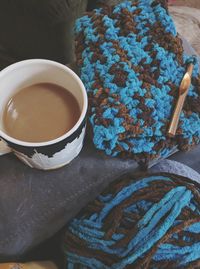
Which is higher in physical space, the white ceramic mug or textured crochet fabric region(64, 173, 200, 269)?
the white ceramic mug

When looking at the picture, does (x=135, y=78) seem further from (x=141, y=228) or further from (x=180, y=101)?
(x=141, y=228)

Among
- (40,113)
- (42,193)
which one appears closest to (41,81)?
(40,113)

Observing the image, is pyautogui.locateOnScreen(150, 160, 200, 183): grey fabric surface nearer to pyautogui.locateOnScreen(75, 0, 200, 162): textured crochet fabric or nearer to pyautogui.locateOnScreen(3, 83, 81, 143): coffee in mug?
pyautogui.locateOnScreen(75, 0, 200, 162): textured crochet fabric

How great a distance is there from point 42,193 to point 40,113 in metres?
0.13

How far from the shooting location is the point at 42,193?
0.53 metres

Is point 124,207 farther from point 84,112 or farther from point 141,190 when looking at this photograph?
point 84,112

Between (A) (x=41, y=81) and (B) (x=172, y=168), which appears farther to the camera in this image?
(B) (x=172, y=168)

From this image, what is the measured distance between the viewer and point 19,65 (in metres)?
0.46

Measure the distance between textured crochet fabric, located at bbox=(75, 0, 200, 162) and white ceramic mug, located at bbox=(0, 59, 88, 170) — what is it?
5cm

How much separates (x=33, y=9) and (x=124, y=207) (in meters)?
0.35

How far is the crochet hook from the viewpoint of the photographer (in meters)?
0.50

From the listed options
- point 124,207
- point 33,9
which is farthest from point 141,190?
point 33,9

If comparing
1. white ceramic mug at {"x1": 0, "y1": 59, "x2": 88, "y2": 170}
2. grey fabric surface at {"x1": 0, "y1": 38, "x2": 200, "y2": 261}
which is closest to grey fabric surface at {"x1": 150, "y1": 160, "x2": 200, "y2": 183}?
grey fabric surface at {"x1": 0, "y1": 38, "x2": 200, "y2": 261}

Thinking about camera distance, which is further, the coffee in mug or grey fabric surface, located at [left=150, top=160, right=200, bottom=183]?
grey fabric surface, located at [left=150, top=160, right=200, bottom=183]
